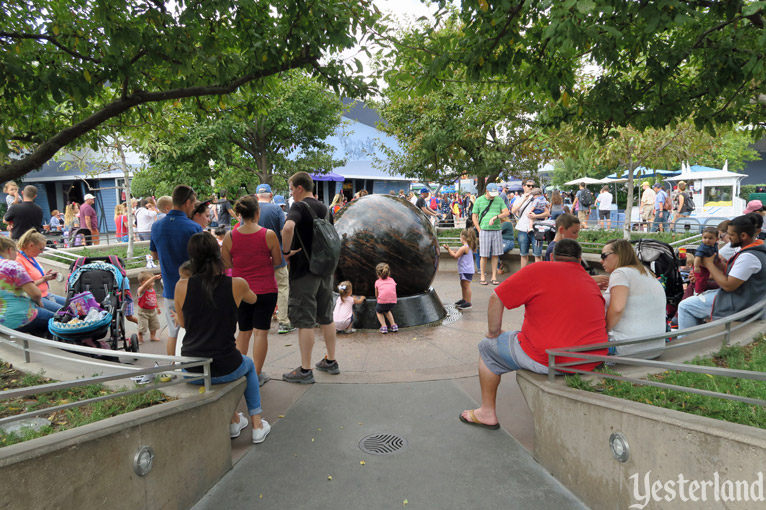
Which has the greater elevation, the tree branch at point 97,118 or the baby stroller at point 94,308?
the tree branch at point 97,118

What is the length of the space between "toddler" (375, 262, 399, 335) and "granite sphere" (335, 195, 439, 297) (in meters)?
0.25

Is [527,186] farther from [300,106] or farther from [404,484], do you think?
[300,106]

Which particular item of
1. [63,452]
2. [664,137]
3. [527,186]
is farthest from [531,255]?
[63,452]

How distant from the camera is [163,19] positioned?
14.6 feet

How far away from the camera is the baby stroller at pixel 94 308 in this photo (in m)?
4.85

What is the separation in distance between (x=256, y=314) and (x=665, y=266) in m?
4.73

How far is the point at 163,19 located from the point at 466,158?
46.7ft

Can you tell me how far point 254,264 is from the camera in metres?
4.59

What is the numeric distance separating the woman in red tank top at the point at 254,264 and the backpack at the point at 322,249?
35 cm

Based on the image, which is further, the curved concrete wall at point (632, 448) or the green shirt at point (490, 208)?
the green shirt at point (490, 208)

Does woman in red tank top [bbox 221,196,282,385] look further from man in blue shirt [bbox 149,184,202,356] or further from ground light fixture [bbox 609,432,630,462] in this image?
ground light fixture [bbox 609,432,630,462]

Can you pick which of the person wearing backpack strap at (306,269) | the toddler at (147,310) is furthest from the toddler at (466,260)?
the toddler at (147,310)

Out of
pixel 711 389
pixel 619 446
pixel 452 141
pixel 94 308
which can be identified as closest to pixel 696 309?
pixel 711 389

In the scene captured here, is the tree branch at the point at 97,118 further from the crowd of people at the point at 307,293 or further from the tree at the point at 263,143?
the tree at the point at 263,143
